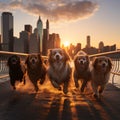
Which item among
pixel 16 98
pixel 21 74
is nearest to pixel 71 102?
pixel 16 98

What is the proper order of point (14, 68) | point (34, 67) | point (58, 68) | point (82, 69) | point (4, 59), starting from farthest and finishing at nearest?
1. point (4, 59)
2. point (14, 68)
3. point (34, 67)
4. point (82, 69)
5. point (58, 68)

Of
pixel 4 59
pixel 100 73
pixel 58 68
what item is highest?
pixel 4 59

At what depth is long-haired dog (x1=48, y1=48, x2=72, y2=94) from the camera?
1296 centimetres

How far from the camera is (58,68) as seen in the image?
13.1 meters

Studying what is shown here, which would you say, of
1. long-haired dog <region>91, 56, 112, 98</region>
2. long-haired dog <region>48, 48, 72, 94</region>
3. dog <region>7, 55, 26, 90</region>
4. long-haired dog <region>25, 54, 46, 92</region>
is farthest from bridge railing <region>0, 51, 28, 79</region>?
long-haired dog <region>91, 56, 112, 98</region>

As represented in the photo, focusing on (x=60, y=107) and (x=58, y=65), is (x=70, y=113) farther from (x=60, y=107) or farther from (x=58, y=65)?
(x=58, y=65)

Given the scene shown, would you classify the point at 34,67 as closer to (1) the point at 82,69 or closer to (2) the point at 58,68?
(2) the point at 58,68

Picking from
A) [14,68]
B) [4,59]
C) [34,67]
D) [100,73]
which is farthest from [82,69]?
[4,59]

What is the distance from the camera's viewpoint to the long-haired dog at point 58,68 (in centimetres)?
1296

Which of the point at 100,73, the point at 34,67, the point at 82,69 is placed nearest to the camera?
the point at 100,73

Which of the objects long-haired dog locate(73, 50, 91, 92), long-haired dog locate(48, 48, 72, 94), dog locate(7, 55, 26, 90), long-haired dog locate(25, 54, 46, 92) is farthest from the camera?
dog locate(7, 55, 26, 90)

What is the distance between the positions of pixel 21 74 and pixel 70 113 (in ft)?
20.4

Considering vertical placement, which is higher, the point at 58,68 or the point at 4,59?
the point at 4,59

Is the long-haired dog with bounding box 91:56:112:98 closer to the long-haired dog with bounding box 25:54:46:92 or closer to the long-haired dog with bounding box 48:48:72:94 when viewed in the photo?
the long-haired dog with bounding box 48:48:72:94
